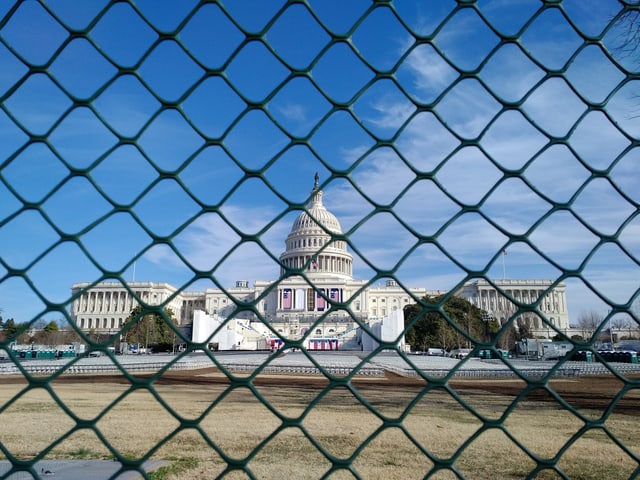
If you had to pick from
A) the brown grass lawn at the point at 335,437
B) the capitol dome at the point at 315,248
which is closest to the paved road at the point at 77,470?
the brown grass lawn at the point at 335,437

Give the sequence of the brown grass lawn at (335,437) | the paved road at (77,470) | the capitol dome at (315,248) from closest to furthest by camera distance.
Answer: the paved road at (77,470) < the brown grass lawn at (335,437) < the capitol dome at (315,248)

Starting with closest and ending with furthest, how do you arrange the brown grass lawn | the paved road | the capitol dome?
the paved road < the brown grass lawn < the capitol dome

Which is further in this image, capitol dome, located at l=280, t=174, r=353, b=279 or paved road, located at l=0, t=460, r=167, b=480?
capitol dome, located at l=280, t=174, r=353, b=279

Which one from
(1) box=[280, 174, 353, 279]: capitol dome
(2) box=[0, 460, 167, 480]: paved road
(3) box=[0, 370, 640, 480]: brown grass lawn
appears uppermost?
(1) box=[280, 174, 353, 279]: capitol dome

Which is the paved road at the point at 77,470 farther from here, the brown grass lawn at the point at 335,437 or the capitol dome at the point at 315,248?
the capitol dome at the point at 315,248

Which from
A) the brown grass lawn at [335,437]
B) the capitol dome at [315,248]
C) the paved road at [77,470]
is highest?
the capitol dome at [315,248]

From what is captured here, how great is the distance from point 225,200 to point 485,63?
1204 millimetres

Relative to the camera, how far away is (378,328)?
5231cm

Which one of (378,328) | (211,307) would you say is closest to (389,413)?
(378,328)

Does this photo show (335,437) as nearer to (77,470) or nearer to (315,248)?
(77,470)

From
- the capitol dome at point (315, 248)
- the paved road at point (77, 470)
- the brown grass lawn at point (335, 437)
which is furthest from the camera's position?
the capitol dome at point (315, 248)

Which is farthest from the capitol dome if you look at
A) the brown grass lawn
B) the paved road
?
the paved road

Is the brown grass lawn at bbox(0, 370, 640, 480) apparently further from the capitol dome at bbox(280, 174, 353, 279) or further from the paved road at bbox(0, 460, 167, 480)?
the capitol dome at bbox(280, 174, 353, 279)

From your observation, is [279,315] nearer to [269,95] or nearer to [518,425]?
[518,425]
